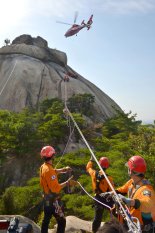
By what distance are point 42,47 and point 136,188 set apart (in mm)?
52618

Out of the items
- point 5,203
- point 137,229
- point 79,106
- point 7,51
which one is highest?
point 7,51

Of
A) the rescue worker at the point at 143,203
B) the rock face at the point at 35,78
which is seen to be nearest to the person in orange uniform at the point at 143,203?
the rescue worker at the point at 143,203

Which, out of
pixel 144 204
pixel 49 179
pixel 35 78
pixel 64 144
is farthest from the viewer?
pixel 35 78

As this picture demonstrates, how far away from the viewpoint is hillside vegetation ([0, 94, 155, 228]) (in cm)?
1564

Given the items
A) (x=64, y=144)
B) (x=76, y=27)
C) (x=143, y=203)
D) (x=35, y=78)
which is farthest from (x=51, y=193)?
(x=35, y=78)

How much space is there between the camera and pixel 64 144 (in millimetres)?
31828

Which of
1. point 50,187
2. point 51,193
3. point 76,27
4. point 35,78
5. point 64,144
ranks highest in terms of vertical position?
point 35,78

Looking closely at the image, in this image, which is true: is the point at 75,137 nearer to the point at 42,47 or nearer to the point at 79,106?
the point at 79,106

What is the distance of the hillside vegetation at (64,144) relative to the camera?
15.6 meters

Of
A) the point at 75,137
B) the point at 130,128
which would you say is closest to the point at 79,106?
the point at 75,137

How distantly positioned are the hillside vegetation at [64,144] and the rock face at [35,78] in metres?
6.98

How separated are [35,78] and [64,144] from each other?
65.4ft

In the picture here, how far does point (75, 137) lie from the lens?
34031mm

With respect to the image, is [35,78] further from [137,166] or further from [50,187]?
[137,166]
